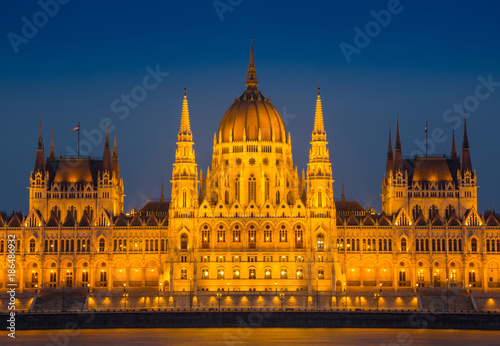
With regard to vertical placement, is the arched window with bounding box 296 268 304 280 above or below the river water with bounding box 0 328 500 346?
above

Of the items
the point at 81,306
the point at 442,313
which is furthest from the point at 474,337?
the point at 81,306

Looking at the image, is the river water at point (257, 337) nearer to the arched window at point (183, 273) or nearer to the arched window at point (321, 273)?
the arched window at point (183, 273)

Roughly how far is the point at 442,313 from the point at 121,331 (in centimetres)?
4196

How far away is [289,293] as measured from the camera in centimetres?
19550

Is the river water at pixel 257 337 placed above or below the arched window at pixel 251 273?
below

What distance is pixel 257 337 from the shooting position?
16875cm

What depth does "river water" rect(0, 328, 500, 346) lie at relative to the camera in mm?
163500

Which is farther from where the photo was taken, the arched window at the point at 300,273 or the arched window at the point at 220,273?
the arched window at the point at 220,273

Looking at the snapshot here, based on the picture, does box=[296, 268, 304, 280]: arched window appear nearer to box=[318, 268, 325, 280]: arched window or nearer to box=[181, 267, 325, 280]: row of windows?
box=[181, 267, 325, 280]: row of windows

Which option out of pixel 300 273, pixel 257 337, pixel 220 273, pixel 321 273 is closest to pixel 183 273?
pixel 220 273

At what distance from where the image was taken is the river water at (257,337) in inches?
6437

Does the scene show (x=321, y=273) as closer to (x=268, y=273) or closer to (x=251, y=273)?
(x=268, y=273)


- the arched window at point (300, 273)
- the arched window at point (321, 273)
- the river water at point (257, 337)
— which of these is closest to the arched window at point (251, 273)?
the arched window at point (300, 273)

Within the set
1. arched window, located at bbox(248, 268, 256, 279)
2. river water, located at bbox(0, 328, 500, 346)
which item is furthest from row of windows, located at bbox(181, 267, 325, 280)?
river water, located at bbox(0, 328, 500, 346)
